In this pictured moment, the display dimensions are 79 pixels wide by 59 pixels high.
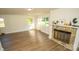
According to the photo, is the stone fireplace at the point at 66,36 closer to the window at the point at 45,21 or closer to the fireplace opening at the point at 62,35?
the fireplace opening at the point at 62,35

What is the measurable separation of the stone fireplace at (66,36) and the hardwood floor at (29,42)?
9 cm

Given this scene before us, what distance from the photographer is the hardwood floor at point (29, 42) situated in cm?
130

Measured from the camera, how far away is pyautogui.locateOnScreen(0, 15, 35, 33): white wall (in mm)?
1330

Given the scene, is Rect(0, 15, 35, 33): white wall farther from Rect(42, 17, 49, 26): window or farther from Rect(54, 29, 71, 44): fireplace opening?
Rect(54, 29, 71, 44): fireplace opening

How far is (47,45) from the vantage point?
1.37 meters

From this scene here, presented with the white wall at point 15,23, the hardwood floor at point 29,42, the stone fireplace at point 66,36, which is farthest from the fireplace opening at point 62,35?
the white wall at point 15,23

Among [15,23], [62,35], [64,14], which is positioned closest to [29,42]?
[15,23]

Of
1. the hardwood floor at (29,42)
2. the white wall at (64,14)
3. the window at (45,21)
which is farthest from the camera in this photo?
the window at (45,21)

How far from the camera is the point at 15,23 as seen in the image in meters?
1.45
